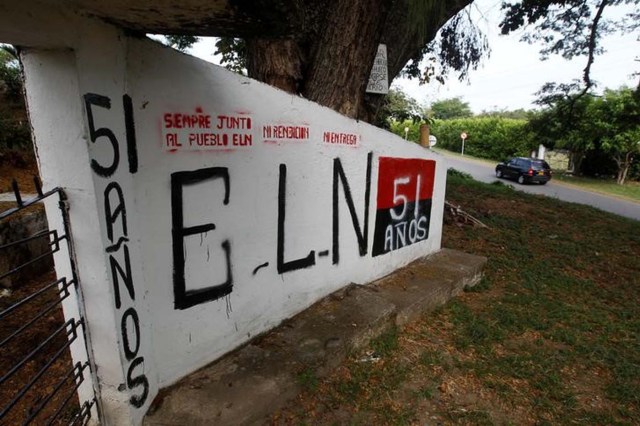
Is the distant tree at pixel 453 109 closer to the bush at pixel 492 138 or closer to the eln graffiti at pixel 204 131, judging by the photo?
the bush at pixel 492 138

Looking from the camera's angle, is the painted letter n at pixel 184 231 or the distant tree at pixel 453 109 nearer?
the painted letter n at pixel 184 231

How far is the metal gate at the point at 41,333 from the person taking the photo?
168cm

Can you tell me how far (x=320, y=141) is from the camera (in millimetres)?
3020

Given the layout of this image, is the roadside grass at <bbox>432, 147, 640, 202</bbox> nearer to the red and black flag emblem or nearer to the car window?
the car window

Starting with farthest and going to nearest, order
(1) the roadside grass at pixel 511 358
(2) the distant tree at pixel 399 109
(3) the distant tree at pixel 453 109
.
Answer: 1. (3) the distant tree at pixel 453 109
2. (2) the distant tree at pixel 399 109
3. (1) the roadside grass at pixel 511 358

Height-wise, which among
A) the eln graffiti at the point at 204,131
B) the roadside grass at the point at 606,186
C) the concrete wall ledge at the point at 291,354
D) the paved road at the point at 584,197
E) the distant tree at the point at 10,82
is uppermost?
the distant tree at the point at 10,82

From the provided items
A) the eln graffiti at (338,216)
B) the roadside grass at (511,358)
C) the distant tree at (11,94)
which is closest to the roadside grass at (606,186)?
the roadside grass at (511,358)

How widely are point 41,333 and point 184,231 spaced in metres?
1.71

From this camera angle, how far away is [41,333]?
297cm

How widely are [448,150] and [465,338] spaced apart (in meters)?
37.5

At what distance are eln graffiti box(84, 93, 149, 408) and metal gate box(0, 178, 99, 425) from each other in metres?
0.18

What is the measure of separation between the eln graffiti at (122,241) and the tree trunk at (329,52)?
8.53 ft

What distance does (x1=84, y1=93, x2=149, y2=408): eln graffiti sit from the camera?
67.2 inches

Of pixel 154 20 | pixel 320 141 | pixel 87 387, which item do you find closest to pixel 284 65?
pixel 320 141
